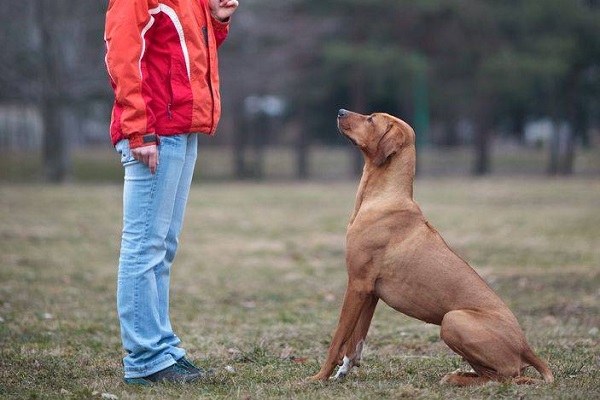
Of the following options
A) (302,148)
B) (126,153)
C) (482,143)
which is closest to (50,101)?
(302,148)

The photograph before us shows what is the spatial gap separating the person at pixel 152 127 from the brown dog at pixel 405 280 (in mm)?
903

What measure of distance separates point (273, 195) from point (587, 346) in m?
16.1

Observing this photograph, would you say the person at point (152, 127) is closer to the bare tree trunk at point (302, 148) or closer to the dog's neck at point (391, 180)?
the dog's neck at point (391, 180)

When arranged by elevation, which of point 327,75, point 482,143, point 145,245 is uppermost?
point 327,75

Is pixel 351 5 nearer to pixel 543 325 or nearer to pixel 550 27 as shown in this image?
pixel 550 27

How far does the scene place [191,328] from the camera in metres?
7.03

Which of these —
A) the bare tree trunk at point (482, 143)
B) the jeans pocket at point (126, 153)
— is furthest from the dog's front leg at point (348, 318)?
the bare tree trunk at point (482, 143)

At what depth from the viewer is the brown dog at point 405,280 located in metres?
4.55

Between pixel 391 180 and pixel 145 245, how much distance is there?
1.40 meters

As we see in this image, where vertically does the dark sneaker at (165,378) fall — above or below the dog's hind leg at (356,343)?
below

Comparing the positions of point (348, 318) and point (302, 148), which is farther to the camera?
point (302, 148)

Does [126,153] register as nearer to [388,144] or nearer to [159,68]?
[159,68]

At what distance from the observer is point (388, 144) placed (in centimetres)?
497

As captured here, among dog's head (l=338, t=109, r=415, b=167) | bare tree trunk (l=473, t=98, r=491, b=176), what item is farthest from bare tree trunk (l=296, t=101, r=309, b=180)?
dog's head (l=338, t=109, r=415, b=167)
